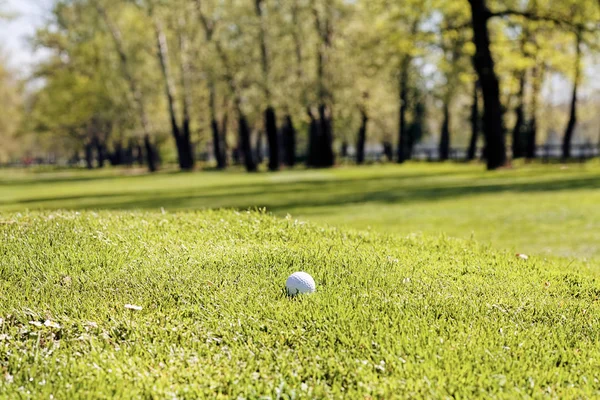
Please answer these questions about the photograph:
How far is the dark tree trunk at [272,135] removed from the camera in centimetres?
4294

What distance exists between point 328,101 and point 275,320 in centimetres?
4014

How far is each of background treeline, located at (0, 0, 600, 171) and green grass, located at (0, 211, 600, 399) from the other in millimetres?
23280

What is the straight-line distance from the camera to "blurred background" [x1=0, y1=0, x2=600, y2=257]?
1753 cm

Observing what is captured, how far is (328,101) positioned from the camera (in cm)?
4450

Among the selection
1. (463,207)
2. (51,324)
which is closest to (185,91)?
(463,207)

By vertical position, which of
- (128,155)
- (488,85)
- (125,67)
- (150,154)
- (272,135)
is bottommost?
(128,155)

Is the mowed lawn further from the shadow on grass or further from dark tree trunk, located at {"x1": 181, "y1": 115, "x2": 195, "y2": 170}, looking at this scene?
dark tree trunk, located at {"x1": 181, "y1": 115, "x2": 195, "y2": 170}

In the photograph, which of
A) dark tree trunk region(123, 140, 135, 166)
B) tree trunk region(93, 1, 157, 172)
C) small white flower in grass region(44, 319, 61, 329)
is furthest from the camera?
dark tree trunk region(123, 140, 135, 166)

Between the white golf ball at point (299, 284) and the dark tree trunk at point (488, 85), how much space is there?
25.4 meters

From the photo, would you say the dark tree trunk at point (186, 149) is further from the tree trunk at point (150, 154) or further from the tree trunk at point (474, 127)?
the tree trunk at point (474, 127)

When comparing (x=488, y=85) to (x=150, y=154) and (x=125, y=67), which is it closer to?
(x=150, y=154)

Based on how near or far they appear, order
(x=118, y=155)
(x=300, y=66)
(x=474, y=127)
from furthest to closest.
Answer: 1. (x=118, y=155)
2. (x=474, y=127)
3. (x=300, y=66)

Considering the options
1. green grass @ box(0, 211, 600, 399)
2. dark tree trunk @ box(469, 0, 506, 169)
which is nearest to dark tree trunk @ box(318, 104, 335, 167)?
dark tree trunk @ box(469, 0, 506, 169)

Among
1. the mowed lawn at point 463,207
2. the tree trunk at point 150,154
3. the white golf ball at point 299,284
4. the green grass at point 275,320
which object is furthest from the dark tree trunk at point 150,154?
the white golf ball at point 299,284
